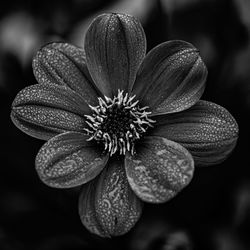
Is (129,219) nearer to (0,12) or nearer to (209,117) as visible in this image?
(209,117)

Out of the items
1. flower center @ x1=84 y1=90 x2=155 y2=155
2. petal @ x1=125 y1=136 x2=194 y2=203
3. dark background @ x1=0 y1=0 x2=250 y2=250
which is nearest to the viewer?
petal @ x1=125 y1=136 x2=194 y2=203

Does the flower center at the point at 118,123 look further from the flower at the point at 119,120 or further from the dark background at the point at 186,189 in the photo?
the dark background at the point at 186,189

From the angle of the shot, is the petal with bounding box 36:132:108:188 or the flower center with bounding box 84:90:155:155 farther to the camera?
the flower center with bounding box 84:90:155:155

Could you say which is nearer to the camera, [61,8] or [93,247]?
[93,247]

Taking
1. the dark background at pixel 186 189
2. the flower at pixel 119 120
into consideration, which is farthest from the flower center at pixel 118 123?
the dark background at pixel 186 189

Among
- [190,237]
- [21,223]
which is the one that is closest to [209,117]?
[190,237]

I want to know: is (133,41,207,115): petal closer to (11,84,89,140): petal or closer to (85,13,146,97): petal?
(85,13,146,97): petal

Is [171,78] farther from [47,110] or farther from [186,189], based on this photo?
Result: [186,189]

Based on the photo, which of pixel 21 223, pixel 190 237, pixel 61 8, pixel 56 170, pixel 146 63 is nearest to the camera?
pixel 56 170

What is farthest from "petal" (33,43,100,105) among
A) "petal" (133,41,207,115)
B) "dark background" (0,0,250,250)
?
"dark background" (0,0,250,250)
